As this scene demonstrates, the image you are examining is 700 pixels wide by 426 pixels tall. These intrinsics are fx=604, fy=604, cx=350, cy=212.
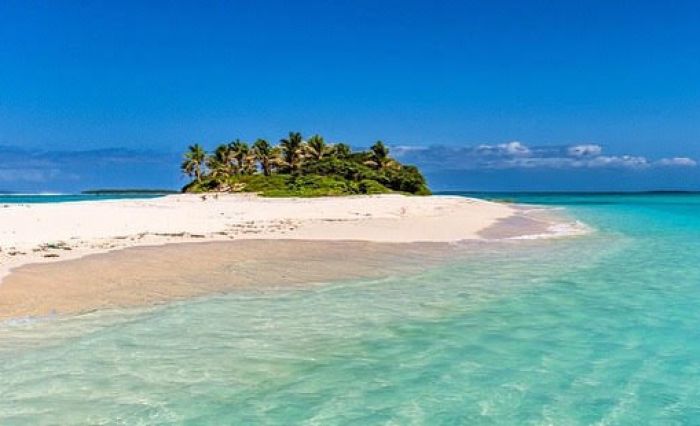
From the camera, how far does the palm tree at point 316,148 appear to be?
92125 millimetres

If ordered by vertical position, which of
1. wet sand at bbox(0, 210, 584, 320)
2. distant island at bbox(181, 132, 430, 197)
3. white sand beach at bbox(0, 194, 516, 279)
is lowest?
wet sand at bbox(0, 210, 584, 320)

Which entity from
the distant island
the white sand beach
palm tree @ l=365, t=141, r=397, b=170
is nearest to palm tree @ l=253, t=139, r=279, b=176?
the distant island

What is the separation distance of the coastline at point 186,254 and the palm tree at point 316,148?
57791mm

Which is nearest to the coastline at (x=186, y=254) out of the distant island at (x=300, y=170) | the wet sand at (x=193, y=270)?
the wet sand at (x=193, y=270)

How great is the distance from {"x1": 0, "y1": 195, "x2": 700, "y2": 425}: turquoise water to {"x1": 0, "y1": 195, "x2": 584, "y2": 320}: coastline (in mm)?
1596

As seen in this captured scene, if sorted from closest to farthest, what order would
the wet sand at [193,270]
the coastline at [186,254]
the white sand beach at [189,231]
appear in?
1. the wet sand at [193,270]
2. the coastline at [186,254]
3. the white sand beach at [189,231]

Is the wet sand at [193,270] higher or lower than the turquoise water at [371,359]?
higher

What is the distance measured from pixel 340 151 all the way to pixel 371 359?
281ft

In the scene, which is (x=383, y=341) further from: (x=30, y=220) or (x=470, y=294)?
(x=30, y=220)

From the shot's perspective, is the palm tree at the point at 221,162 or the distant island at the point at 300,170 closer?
the distant island at the point at 300,170

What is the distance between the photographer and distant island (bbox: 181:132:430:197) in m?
76.0

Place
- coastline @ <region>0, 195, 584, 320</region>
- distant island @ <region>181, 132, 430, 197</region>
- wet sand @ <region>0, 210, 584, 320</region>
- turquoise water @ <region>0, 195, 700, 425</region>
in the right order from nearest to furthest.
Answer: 1. turquoise water @ <region>0, 195, 700, 425</region>
2. wet sand @ <region>0, 210, 584, 320</region>
3. coastline @ <region>0, 195, 584, 320</region>
4. distant island @ <region>181, 132, 430, 197</region>

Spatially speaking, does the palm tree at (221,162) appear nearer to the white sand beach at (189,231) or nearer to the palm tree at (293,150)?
the palm tree at (293,150)

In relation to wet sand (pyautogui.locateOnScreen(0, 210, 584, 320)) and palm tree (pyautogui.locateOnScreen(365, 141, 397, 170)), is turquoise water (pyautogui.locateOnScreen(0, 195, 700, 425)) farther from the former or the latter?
palm tree (pyautogui.locateOnScreen(365, 141, 397, 170))
